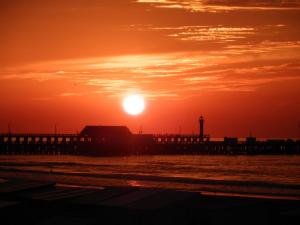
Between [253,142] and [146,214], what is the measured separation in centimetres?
8224

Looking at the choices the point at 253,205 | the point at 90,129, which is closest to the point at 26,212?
the point at 253,205

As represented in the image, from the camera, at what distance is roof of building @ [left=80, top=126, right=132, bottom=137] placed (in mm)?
87062

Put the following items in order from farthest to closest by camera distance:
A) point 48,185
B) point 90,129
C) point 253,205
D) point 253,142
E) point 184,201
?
point 253,142, point 90,129, point 48,185, point 253,205, point 184,201

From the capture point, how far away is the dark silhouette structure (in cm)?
8188

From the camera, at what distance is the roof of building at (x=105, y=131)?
87.1 meters

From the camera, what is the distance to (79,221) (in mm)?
14656

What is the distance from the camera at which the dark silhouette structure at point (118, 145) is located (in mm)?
81875

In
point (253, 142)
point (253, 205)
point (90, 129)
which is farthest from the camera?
point (253, 142)

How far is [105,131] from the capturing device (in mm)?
87500

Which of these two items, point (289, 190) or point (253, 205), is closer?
point (253, 205)

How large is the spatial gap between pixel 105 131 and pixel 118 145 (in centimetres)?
495

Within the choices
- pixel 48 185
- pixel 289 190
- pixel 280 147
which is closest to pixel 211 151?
pixel 280 147

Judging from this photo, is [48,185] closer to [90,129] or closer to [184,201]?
[184,201]

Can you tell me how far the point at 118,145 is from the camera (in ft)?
275
